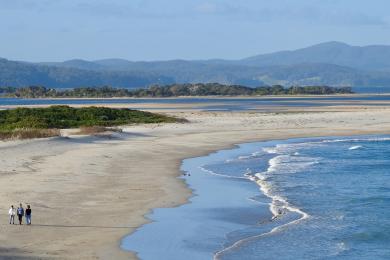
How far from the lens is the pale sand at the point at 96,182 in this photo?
1850cm

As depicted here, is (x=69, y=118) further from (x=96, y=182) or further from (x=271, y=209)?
(x=271, y=209)

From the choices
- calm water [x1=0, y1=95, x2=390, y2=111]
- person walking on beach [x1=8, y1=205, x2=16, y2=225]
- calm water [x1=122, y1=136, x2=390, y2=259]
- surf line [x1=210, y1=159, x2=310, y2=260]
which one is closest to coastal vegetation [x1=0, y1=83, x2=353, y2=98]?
calm water [x1=0, y1=95, x2=390, y2=111]

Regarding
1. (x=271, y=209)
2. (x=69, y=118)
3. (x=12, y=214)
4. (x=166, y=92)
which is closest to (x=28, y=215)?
(x=12, y=214)

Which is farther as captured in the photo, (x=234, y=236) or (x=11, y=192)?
(x=11, y=192)

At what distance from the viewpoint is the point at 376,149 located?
44844 millimetres

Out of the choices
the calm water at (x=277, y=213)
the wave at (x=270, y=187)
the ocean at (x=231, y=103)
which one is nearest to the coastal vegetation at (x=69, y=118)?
the wave at (x=270, y=187)

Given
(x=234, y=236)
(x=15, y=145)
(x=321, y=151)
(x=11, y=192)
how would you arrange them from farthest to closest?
(x=321, y=151)
(x=15, y=145)
(x=11, y=192)
(x=234, y=236)

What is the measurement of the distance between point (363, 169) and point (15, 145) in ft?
54.8

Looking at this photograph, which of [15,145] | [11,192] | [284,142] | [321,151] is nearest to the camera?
[11,192]

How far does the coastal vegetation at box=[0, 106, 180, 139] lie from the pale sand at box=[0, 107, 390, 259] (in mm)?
3572

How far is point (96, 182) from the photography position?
2866cm

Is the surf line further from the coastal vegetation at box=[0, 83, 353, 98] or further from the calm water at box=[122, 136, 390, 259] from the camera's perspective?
the coastal vegetation at box=[0, 83, 353, 98]

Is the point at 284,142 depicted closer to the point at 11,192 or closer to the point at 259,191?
the point at 259,191

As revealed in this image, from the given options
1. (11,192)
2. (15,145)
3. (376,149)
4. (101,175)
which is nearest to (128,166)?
(101,175)
